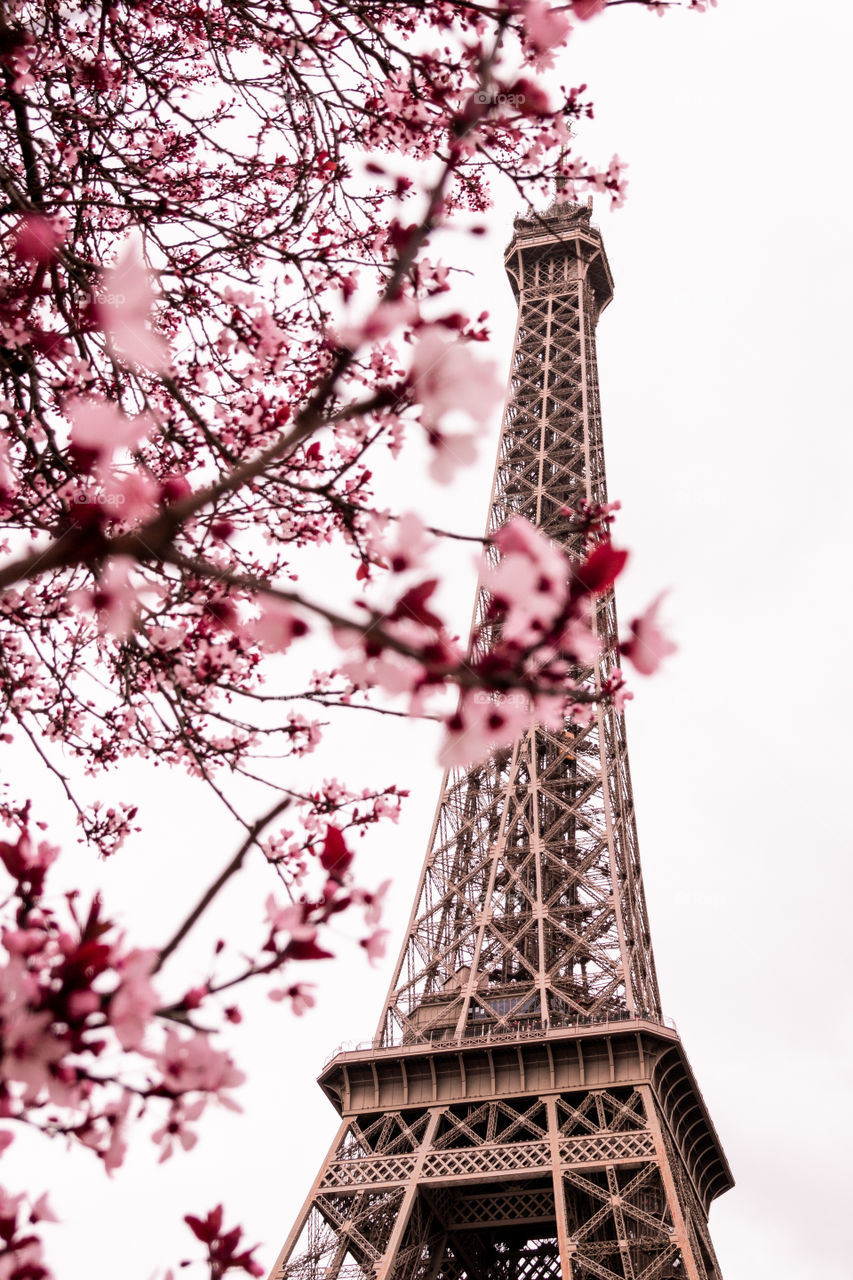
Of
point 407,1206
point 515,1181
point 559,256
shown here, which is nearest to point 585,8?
point 407,1206

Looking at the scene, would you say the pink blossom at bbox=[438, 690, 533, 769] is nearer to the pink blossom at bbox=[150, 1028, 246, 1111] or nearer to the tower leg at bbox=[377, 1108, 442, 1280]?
the pink blossom at bbox=[150, 1028, 246, 1111]

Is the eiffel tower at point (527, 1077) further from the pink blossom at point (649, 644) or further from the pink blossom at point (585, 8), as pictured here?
the pink blossom at point (649, 644)

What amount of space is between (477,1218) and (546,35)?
22197 millimetres

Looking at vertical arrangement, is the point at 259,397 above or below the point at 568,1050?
below

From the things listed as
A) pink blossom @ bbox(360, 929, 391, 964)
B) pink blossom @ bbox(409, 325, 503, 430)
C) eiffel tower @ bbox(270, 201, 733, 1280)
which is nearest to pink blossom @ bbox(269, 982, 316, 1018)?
pink blossom @ bbox(360, 929, 391, 964)

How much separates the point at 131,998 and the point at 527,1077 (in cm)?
2033

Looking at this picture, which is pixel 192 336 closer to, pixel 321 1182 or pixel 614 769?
pixel 321 1182

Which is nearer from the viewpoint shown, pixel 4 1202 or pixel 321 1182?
Result: pixel 4 1202

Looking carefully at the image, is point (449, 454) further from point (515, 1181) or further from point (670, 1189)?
point (515, 1181)

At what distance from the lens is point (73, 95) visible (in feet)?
17.6

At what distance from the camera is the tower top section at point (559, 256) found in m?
38.5

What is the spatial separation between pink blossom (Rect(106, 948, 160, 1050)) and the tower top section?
128 feet

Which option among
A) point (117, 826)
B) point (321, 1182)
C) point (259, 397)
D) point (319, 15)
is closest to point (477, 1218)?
point (321, 1182)

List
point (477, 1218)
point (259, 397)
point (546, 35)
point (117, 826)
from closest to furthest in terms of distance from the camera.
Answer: point (546, 35)
point (259, 397)
point (117, 826)
point (477, 1218)
